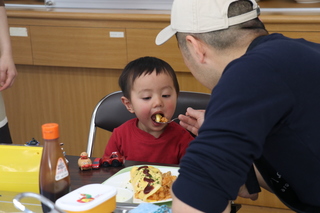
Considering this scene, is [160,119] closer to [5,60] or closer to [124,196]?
[124,196]

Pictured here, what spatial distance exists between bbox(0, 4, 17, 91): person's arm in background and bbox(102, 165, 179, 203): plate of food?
32.0 inches

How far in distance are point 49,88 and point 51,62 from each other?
23 centimetres

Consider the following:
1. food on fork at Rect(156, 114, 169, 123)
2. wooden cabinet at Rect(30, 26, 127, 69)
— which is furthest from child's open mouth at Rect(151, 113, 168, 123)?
wooden cabinet at Rect(30, 26, 127, 69)

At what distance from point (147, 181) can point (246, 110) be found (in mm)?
498

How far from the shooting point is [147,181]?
143 centimetres

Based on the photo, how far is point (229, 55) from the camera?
1262mm

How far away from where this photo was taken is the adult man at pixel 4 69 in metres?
2.08

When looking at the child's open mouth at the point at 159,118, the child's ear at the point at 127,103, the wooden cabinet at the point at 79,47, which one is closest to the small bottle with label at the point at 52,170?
the child's open mouth at the point at 159,118

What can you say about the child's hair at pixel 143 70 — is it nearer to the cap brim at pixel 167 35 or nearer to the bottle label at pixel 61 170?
the cap brim at pixel 167 35

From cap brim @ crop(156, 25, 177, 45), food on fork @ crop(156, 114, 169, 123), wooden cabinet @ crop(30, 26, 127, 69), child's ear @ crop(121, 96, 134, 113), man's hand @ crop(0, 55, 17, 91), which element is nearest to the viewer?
cap brim @ crop(156, 25, 177, 45)

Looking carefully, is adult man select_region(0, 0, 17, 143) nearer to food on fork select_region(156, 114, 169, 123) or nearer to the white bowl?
food on fork select_region(156, 114, 169, 123)

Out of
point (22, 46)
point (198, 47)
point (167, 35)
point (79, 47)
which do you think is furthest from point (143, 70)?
point (22, 46)

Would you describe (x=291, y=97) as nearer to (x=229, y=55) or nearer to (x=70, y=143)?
(x=229, y=55)

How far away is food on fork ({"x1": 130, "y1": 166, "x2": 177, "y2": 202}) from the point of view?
54.7 inches
